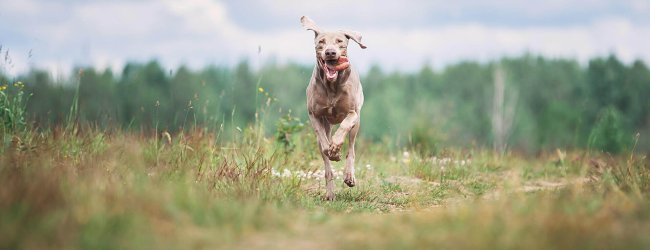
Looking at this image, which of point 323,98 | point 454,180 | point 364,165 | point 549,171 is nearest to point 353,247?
point 323,98

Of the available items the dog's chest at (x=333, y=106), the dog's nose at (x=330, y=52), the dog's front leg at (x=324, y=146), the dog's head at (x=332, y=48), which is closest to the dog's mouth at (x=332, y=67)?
the dog's head at (x=332, y=48)

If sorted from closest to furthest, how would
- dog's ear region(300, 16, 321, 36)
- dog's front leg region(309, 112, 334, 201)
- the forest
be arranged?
dog's front leg region(309, 112, 334, 201), dog's ear region(300, 16, 321, 36), the forest

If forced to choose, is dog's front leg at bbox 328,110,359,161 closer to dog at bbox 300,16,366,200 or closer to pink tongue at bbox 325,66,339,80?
dog at bbox 300,16,366,200

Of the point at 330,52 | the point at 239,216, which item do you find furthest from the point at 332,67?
the point at 239,216

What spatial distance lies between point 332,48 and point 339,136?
92 cm

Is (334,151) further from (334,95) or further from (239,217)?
(239,217)

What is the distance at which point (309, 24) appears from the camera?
7113 millimetres

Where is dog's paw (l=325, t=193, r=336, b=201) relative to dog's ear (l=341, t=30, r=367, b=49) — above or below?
below

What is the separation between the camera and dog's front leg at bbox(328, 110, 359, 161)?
6.36 metres

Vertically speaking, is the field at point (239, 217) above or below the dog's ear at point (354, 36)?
below

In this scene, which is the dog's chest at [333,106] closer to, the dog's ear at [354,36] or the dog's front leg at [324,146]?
the dog's front leg at [324,146]

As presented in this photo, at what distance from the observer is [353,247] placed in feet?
11.5

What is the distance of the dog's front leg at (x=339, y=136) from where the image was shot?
636cm

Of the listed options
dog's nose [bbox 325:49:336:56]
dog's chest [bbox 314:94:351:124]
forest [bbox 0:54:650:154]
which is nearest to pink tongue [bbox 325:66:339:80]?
dog's nose [bbox 325:49:336:56]
